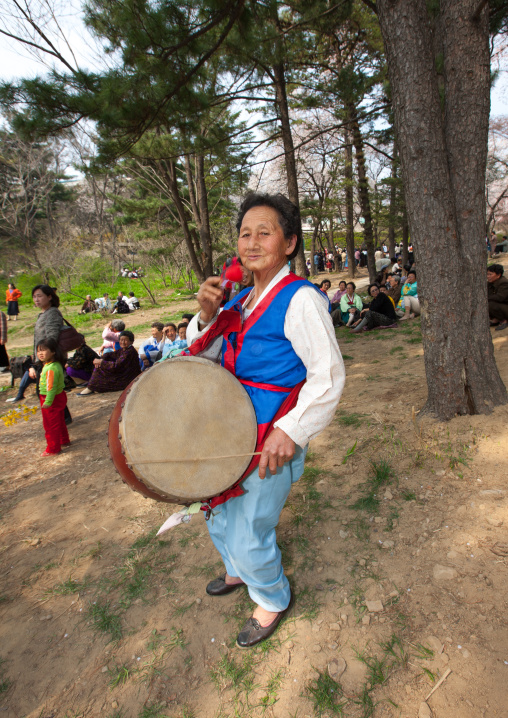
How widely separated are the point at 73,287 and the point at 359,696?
2238cm

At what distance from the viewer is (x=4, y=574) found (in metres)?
2.48

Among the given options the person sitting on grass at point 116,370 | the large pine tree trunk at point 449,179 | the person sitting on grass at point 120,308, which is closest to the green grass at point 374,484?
the large pine tree trunk at point 449,179

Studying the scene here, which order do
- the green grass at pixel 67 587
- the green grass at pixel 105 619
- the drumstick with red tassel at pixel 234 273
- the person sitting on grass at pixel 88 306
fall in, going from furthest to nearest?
the person sitting on grass at pixel 88 306
the green grass at pixel 67 587
the green grass at pixel 105 619
the drumstick with red tassel at pixel 234 273

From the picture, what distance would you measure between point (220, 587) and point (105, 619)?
0.61 metres

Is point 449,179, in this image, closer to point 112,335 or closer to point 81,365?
point 81,365

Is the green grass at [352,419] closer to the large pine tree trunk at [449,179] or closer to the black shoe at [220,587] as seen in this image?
the large pine tree trunk at [449,179]

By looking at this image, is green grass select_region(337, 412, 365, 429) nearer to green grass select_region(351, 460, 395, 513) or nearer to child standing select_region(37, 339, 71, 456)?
green grass select_region(351, 460, 395, 513)

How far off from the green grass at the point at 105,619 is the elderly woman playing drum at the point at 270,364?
65 centimetres

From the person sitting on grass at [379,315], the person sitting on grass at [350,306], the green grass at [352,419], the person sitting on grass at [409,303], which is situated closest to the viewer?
the green grass at [352,419]

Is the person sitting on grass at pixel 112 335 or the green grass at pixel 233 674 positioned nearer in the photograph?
the green grass at pixel 233 674

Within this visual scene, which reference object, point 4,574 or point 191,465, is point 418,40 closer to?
point 191,465

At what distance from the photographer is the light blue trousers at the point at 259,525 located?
5.08 feet

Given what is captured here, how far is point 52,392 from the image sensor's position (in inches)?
161

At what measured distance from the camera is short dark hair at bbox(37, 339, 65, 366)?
4102 mm
